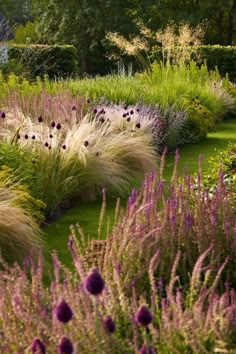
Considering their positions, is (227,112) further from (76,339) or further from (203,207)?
(76,339)

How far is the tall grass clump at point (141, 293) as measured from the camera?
273 cm

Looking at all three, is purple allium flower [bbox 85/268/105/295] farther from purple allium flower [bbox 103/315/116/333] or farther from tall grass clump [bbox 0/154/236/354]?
purple allium flower [bbox 103/315/116/333]

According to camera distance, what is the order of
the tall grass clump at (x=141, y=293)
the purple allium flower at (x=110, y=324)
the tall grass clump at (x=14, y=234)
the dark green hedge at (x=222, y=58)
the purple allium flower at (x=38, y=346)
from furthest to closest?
the dark green hedge at (x=222, y=58) → the tall grass clump at (x=14, y=234) → the tall grass clump at (x=141, y=293) → the purple allium flower at (x=110, y=324) → the purple allium flower at (x=38, y=346)

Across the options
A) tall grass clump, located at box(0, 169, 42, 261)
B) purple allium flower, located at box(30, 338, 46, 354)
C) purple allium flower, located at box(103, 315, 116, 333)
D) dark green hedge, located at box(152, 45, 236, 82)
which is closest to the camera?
purple allium flower, located at box(30, 338, 46, 354)

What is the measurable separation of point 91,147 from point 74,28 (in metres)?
35.7

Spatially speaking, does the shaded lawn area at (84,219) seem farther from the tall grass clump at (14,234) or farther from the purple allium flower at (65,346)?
the purple allium flower at (65,346)

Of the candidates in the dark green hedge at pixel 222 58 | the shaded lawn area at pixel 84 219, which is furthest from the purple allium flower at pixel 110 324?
the dark green hedge at pixel 222 58

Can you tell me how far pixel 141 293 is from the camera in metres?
4.17

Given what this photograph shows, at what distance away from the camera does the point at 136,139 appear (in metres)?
9.35

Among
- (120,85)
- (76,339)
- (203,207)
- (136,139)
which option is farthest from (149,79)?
(76,339)

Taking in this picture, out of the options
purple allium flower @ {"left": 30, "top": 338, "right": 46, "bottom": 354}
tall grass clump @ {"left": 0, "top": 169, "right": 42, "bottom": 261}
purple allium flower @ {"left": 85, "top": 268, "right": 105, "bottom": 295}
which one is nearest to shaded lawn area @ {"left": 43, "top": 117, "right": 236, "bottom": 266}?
tall grass clump @ {"left": 0, "top": 169, "right": 42, "bottom": 261}

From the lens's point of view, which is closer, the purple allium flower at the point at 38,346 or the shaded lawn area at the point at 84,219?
the purple allium flower at the point at 38,346

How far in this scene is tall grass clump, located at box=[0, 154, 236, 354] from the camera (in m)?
2.73

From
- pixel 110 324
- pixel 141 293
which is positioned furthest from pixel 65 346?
pixel 141 293
